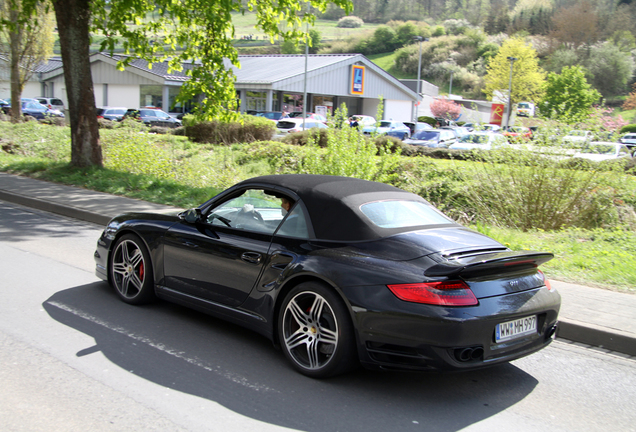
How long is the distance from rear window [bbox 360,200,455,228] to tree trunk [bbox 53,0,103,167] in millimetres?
11818

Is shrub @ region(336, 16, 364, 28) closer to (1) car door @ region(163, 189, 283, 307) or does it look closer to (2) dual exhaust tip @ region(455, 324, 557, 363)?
(1) car door @ region(163, 189, 283, 307)

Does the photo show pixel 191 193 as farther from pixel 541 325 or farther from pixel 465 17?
pixel 465 17

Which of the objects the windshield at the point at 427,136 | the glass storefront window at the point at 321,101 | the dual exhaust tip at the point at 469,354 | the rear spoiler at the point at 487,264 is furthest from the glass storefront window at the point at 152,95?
the dual exhaust tip at the point at 469,354

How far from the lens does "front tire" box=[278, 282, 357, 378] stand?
3.81 meters

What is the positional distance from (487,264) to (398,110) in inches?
2278

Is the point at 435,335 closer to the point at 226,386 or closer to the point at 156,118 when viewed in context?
the point at 226,386

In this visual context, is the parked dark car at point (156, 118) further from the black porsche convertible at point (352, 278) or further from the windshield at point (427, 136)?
the black porsche convertible at point (352, 278)

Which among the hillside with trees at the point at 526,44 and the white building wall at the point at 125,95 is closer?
the white building wall at the point at 125,95

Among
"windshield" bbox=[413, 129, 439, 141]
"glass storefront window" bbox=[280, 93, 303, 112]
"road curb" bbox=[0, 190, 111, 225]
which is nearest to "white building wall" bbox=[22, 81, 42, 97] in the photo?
"glass storefront window" bbox=[280, 93, 303, 112]

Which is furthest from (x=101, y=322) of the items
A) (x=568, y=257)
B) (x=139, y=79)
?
(x=139, y=79)

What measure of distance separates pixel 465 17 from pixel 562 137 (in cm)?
18261

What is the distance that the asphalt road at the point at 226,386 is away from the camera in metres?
3.41

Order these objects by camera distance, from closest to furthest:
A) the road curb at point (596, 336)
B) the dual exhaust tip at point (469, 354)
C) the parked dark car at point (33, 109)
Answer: the dual exhaust tip at point (469, 354) < the road curb at point (596, 336) < the parked dark car at point (33, 109)

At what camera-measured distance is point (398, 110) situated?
196 feet
